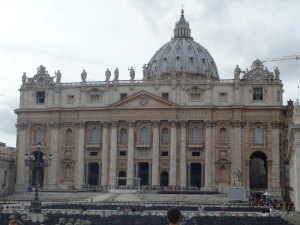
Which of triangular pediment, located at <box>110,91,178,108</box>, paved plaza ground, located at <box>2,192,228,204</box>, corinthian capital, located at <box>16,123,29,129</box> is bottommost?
paved plaza ground, located at <box>2,192,228,204</box>

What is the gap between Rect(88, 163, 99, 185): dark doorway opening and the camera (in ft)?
309

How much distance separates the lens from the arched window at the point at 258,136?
295ft

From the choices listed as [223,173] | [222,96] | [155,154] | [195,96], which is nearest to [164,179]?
[155,154]

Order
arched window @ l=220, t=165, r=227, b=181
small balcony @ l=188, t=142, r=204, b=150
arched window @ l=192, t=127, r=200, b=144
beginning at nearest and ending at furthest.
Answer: arched window @ l=220, t=165, r=227, b=181
small balcony @ l=188, t=142, r=204, b=150
arched window @ l=192, t=127, r=200, b=144

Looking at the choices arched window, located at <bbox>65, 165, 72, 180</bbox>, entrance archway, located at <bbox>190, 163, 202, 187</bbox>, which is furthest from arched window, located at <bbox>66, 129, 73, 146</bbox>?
entrance archway, located at <bbox>190, 163, 202, 187</bbox>

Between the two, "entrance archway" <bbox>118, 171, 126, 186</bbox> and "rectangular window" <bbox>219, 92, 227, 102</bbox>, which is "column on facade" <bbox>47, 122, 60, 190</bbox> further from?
"rectangular window" <bbox>219, 92, 227, 102</bbox>

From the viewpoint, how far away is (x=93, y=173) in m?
94.8

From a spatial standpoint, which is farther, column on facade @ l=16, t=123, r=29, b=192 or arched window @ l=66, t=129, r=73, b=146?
arched window @ l=66, t=129, r=73, b=146

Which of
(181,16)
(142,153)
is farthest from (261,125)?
(181,16)

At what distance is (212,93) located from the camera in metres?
91.8

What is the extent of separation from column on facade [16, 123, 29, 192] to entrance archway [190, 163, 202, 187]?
2807 cm

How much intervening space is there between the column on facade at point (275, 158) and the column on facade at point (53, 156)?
117 ft

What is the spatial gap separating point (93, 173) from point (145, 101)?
15433 millimetres

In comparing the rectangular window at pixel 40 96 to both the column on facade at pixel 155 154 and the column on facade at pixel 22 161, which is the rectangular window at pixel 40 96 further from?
the column on facade at pixel 155 154
